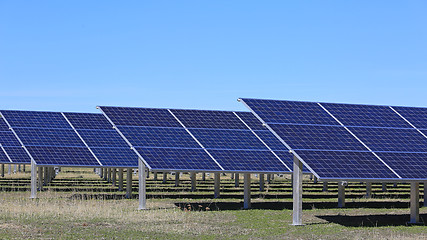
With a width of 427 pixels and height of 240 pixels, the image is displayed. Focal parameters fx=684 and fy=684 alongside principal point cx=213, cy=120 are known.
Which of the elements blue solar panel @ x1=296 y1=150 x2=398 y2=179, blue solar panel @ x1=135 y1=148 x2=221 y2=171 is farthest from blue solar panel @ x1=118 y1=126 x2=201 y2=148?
blue solar panel @ x1=296 y1=150 x2=398 y2=179

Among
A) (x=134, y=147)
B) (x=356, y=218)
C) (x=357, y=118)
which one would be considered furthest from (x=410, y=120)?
(x=134, y=147)

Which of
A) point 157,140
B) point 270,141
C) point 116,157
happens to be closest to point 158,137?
point 157,140

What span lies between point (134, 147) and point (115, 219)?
227 inches

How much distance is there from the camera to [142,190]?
109ft

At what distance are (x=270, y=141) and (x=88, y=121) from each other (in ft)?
54.8

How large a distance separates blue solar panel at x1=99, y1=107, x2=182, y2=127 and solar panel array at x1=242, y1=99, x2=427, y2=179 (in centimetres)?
887

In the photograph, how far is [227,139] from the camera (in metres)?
36.6

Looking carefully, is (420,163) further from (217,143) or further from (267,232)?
(217,143)

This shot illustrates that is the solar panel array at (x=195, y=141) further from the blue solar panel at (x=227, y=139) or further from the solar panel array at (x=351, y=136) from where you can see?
the solar panel array at (x=351, y=136)

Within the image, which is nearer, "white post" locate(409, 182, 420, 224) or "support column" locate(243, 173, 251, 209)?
"white post" locate(409, 182, 420, 224)

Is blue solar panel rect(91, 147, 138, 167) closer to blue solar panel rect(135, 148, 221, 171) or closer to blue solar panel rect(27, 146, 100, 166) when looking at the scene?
blue solar panel rect(27, 146, 100, 166)

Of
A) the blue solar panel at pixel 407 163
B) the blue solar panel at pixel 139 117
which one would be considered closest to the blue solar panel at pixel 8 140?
the blue solar panel at pixel 139 117

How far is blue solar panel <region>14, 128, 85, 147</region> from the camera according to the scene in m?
42.8

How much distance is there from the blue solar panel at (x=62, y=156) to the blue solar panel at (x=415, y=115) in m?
17.9
